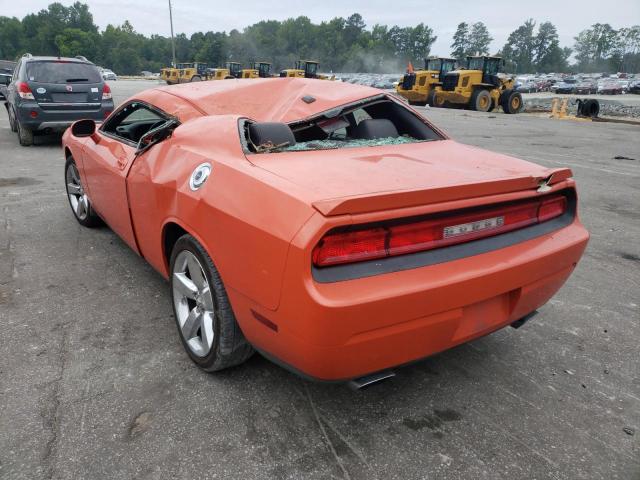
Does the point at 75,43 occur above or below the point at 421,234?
above

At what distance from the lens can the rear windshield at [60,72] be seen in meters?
9.02

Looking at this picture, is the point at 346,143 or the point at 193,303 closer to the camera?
the point at 193,303

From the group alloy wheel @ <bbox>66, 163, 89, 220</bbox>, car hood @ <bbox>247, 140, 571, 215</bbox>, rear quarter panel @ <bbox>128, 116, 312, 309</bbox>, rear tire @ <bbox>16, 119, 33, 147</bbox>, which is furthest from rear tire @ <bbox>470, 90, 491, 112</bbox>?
rear quarter panel @ <bbox>128, 116, 312, 309</bbox>

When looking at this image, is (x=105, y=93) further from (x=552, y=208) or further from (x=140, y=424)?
(x=552, y=208)

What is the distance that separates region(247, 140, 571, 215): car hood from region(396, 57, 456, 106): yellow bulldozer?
76.9ft

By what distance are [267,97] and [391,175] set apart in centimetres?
140

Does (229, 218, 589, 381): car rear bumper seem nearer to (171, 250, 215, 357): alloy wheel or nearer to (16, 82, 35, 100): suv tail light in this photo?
(171, 250, 215, 357): alloy wheel

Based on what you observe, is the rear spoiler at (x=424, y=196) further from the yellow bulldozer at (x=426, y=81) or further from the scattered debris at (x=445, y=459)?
the yellow bulldozer at (x=426, y=81)

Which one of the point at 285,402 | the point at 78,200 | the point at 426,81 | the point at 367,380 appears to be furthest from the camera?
the point at 426,81

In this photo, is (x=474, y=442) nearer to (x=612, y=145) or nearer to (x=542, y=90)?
(x=612, y=145)

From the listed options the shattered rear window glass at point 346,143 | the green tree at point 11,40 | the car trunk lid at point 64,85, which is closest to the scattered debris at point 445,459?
the shattered rear window glass at point 346,143

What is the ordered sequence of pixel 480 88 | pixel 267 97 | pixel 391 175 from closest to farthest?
pixel 391 175 → pixel 267 97 → pixel 480 88

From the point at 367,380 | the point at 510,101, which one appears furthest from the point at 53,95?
the point at 510,101

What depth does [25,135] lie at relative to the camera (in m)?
9.24
